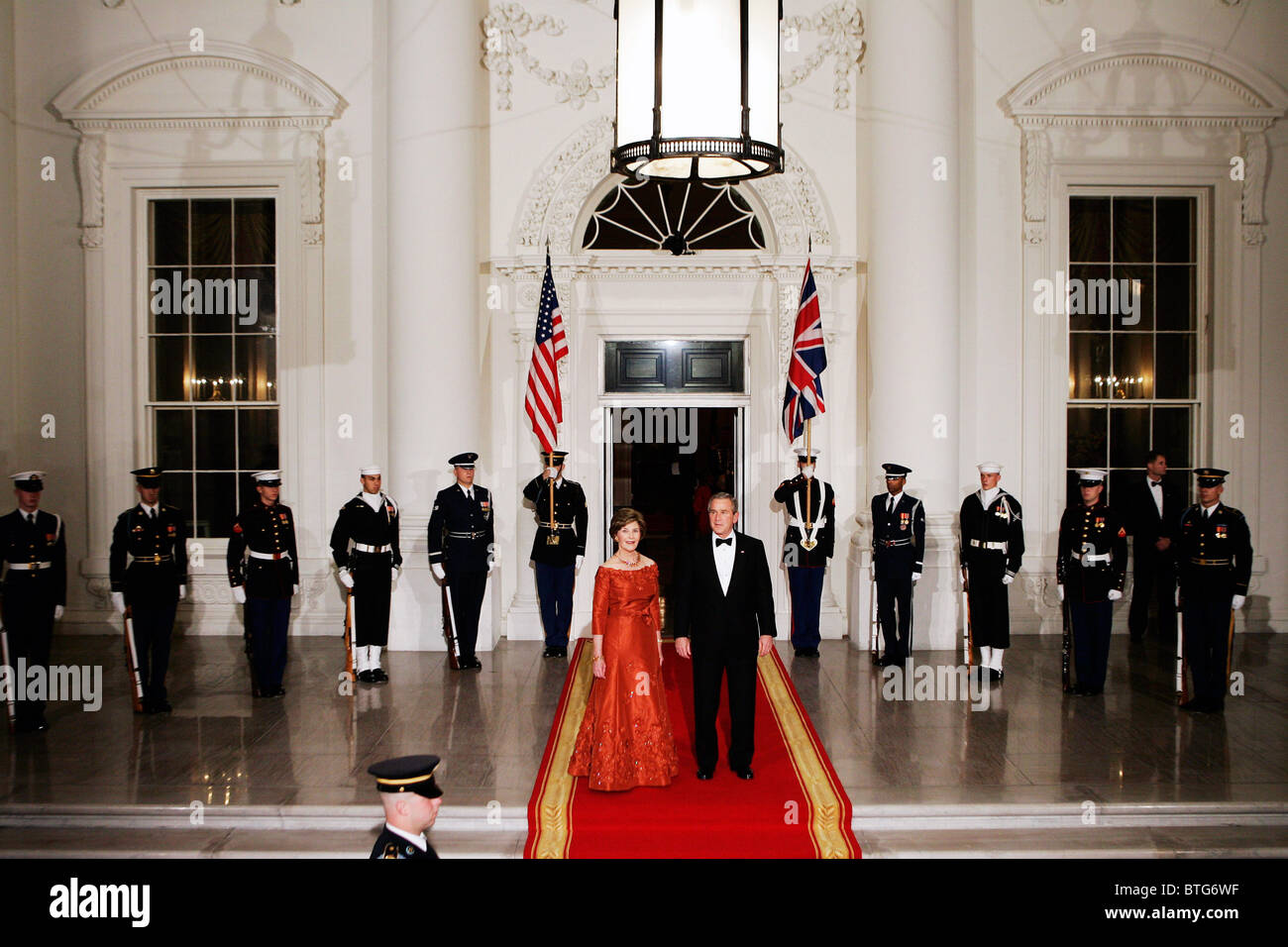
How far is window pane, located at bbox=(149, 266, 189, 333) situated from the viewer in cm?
1072

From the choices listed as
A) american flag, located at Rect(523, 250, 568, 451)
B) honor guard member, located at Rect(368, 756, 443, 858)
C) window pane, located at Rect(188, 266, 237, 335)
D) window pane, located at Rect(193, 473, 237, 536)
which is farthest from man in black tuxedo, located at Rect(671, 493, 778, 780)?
window pane, located at Rect(188, 266, 237, 335)

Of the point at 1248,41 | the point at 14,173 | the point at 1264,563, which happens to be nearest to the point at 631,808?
the point at 1264,563

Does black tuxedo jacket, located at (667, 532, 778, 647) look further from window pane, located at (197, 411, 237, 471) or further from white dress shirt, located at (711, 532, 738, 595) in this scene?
window pane, located at (197, 411, 237, 471)

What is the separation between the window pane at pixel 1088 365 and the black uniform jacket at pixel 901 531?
287 centimetres

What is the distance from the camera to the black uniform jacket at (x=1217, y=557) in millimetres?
7656

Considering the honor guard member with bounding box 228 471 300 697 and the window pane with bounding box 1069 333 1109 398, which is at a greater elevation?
the window pane with bounding box 1069 333 1109 398

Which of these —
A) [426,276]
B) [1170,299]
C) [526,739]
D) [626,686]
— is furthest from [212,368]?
[1170,299]

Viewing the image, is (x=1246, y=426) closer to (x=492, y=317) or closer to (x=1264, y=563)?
(x=1264, y=563)

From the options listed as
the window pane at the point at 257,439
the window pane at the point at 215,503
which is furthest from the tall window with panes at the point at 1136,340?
the window pane at the point at 215,503

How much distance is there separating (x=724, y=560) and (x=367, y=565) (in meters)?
3.71

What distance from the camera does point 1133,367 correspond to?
424 inches

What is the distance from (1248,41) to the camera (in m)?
10.5

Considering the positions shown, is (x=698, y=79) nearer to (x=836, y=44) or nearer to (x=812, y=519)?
(x=812, y=519)

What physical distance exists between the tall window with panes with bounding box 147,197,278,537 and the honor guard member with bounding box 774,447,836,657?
5.37 m
